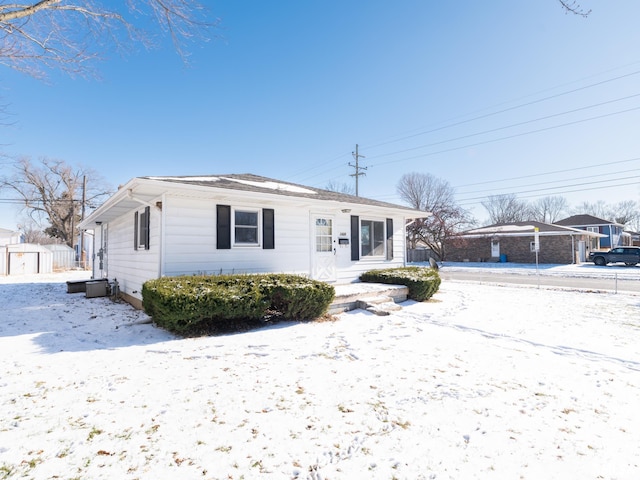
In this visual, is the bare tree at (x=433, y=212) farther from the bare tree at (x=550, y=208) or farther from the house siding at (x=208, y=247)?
the bare tree at (x=550, y=208)

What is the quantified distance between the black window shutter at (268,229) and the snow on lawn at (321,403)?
2.81 meters

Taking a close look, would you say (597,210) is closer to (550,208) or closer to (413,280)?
(550,208)

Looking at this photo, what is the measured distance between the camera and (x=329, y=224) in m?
9.74

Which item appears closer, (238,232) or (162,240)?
(162,240)

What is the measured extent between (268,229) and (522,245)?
26.1 m

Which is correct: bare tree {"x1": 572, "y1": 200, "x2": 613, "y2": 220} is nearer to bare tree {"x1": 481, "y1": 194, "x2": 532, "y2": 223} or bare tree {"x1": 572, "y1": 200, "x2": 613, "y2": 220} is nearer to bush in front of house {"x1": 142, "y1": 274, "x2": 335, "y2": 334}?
bare tree {"x1": 481, "y1": 194, "x2": 532, "y2": 223}

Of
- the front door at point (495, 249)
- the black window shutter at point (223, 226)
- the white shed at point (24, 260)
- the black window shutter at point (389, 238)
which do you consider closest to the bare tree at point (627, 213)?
the front door at point (495, 249)

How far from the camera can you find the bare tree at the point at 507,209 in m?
49.4

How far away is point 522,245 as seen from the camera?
26.5 m

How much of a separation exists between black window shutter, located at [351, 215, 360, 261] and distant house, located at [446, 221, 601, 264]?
1935 centimetres

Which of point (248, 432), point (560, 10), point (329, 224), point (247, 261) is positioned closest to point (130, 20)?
point (247, 261)

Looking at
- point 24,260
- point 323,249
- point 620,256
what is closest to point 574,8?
point 323,249

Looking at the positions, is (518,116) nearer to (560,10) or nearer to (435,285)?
(435,285)

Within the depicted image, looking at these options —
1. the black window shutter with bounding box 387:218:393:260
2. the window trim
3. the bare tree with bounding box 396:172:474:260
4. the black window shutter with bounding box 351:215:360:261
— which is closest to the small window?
the window trim
